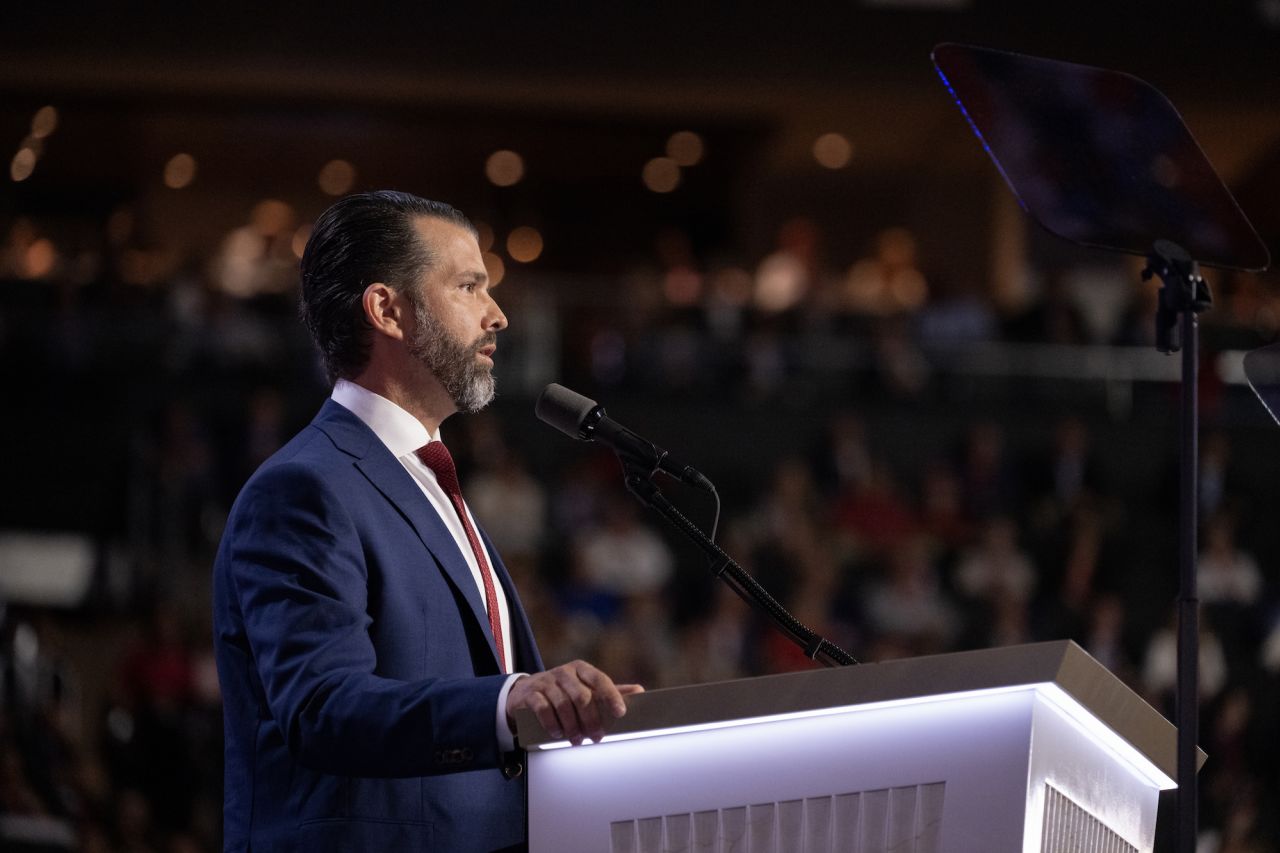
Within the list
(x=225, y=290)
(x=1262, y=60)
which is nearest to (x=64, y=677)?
(x=225, y=290)

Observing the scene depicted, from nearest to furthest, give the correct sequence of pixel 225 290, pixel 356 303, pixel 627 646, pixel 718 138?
pixel 356 303 < pixel 627 646 < pixel 225 290 < pixel 718 138

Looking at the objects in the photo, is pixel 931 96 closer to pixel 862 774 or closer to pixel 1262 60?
pixel 1262 60

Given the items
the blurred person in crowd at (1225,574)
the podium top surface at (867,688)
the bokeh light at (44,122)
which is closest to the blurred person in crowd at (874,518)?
the blurred person in crowd at (1225,574)

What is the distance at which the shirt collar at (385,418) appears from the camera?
221 centimetres

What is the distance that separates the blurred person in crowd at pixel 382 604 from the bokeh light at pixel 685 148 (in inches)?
423

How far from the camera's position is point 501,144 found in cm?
1311

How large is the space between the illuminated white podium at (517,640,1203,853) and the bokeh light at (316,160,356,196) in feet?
39.4

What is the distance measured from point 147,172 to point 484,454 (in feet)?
20.4

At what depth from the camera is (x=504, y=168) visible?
13555 millimetres

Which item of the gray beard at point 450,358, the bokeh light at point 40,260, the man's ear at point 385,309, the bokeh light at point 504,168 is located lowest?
the gray beard at point 450,358

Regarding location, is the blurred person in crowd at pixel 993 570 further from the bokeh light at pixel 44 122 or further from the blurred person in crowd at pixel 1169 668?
the bokeh light at pixel 44 122

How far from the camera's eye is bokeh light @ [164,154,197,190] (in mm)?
13250

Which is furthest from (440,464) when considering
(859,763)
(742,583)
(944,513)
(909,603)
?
(944,513)

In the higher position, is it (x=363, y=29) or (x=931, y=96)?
(x=931, y=96)
